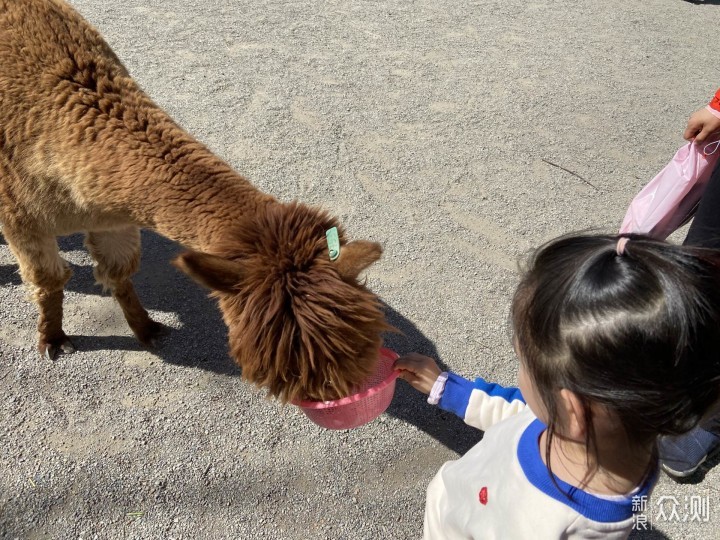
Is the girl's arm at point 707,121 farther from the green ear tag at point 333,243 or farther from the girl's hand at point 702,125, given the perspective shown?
the green ear tag at point 333,243

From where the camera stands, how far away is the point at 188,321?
10.3ft

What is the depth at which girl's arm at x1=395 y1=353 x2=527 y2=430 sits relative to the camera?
1.84m

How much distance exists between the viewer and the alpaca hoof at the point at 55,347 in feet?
9.40

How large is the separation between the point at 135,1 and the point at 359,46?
225cm

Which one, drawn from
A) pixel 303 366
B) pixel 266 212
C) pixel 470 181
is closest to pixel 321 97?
pixel 470 181

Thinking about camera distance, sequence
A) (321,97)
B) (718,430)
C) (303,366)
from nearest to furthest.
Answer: (303,366) → (718,430) → (321,97)

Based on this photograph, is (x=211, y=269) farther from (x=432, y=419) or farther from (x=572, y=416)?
(x=432, y=419)

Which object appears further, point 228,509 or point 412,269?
point 412,269

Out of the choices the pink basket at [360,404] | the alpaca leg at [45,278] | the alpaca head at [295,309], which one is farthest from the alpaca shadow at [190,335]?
the alpaca head at [295,309]

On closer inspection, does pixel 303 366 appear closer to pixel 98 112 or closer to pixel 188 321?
pixel 98 112

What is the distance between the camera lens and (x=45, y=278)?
2.61 meters

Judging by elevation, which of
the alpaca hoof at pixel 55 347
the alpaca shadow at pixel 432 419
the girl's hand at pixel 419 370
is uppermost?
the girl's hand at pixel 419 370

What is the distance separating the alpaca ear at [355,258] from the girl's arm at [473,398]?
465 millimetres

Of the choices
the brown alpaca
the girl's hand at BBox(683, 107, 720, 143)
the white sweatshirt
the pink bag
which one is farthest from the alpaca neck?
the girl's hand at BBox(683, 107, 720, 143)
